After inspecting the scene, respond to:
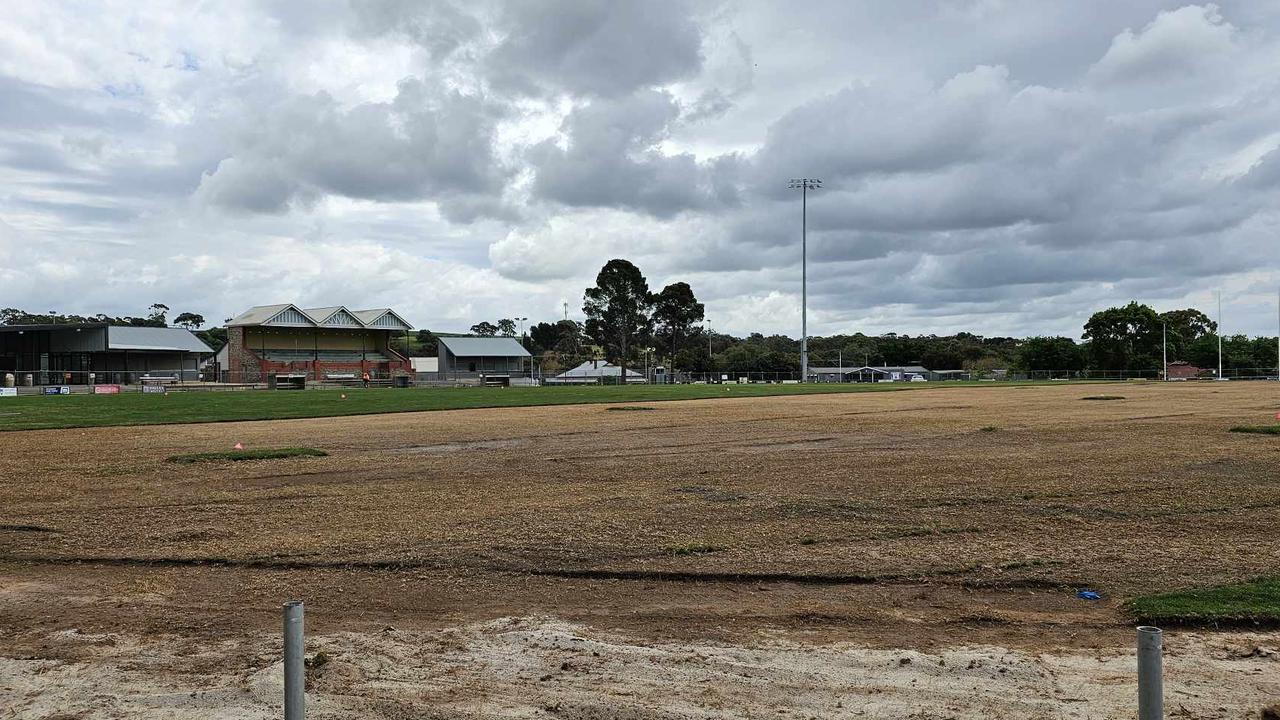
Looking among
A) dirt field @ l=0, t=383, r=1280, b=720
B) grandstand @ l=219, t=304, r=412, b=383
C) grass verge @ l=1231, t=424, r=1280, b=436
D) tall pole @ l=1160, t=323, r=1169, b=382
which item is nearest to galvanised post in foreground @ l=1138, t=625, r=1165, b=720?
dirt field @ l=0, t=383, r=1280, b=720

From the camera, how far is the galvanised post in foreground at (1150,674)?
298 cm

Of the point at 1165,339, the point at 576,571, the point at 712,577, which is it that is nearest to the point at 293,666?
the point at 576,571

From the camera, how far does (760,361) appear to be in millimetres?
130000

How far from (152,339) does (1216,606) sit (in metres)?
89.9

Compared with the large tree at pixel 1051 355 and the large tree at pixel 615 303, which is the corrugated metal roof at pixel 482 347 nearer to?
the large tree at pixel 615 303

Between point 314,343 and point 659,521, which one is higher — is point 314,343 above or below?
above

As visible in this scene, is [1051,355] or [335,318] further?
[1051,355]

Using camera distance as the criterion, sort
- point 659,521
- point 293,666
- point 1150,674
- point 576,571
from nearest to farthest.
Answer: point 1150,674
point 293,666
point 576,571
point 659,521

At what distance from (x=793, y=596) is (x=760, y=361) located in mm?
124431

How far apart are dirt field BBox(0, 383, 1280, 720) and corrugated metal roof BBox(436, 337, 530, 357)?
299ft

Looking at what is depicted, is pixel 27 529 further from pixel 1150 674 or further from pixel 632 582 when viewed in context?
pixel 1150 674

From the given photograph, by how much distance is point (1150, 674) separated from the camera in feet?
9.89

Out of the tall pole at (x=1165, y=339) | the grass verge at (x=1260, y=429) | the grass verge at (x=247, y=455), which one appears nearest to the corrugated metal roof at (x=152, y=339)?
the grass verge at (x=247, y=455)

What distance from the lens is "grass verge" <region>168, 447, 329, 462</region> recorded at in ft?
50.3
